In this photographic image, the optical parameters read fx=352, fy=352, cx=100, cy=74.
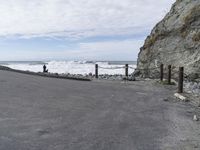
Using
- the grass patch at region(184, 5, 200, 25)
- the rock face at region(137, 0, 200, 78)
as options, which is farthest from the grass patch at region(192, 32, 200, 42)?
the grass patch at region(184, 5, 200, 25)

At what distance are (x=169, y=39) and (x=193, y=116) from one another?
663 inches

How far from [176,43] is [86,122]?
18189 mm

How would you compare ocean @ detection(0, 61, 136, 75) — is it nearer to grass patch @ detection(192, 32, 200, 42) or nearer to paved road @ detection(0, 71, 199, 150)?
grass patch @ detection(192, 32, 200, 42)

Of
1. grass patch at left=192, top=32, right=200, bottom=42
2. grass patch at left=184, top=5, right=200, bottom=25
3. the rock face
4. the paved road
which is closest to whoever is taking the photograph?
the paved road

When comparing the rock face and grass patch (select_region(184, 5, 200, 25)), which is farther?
grass patch (select_region(184, 5, 200, 25))

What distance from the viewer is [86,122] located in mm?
8703

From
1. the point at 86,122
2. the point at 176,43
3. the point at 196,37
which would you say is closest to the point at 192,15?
the point at 196,37

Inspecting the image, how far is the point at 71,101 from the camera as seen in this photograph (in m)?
11.9

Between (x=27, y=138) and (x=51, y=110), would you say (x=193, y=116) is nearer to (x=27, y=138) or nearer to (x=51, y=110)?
(x=51, y=110)

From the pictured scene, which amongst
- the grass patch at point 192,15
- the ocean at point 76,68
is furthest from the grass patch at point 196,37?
the ocean at point 76,68

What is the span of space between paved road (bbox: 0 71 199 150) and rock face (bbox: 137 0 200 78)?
1112 cm

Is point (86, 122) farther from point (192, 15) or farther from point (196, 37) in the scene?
point (192, 15)

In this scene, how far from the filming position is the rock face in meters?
23.7

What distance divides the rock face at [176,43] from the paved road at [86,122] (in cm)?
1112
